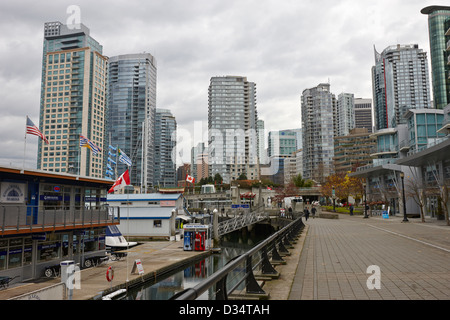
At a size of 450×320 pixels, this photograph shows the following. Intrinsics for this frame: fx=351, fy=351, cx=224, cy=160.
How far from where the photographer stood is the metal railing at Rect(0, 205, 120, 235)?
58.8ft

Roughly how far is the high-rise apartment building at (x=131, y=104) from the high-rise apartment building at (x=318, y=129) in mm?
86353

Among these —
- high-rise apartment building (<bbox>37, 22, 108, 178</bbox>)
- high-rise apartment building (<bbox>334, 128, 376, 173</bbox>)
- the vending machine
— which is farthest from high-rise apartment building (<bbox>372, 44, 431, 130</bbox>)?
the vending machine

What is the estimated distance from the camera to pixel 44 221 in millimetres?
20094

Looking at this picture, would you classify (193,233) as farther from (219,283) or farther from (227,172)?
(227,172)

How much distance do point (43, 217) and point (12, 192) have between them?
211 cm

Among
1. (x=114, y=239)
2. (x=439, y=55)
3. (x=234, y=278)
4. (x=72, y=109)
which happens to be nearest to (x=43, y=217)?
(x=114, y=239)

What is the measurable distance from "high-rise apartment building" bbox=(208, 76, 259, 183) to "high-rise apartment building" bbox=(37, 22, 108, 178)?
2215 inches

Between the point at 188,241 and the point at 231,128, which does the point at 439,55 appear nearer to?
the point at 231,128

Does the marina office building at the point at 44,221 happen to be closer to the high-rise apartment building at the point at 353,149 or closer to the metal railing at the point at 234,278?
the metal railing at the point at 234,278

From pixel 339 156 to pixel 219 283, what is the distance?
15338 centimetres

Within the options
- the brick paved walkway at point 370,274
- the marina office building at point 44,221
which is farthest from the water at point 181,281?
the marina office building at point 44,221
